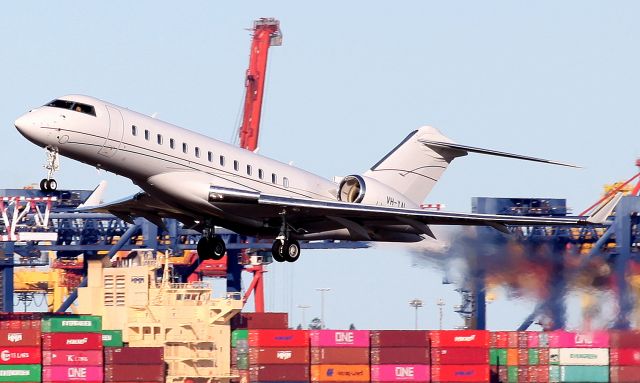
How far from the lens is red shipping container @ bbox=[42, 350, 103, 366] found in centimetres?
4834

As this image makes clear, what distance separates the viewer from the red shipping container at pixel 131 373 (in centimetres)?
4825

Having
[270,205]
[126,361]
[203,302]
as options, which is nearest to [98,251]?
[203,302]

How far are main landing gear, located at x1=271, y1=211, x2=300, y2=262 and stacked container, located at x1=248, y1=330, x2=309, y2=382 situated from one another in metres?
17.8

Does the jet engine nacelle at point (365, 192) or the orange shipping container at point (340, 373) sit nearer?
the jet engine nacelle at point (365, 192)

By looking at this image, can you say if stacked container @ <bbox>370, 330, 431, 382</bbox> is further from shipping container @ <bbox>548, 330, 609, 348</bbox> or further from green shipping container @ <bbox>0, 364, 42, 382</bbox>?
green shipping container @ <bbox>0, 364, 42, 382</bbox>

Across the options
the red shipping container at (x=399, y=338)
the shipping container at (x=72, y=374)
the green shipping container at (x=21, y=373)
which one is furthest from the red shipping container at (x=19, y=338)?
the red shipping container at (x=399, y=338)

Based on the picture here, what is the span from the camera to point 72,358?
48.4 metres

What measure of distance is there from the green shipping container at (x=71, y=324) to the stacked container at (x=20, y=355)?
0.71m

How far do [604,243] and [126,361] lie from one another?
78.8ft

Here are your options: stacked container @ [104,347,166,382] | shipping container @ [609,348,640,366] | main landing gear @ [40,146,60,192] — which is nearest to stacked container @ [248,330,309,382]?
stacked container @ [104,347,166,382]

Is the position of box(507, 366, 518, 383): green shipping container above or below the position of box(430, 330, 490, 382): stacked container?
below

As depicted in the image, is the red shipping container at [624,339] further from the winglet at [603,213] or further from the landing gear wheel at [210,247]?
the landing gear wheel at [210,247]

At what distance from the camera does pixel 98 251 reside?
80.1 metres

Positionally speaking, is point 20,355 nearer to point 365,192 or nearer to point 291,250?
point 291,250
